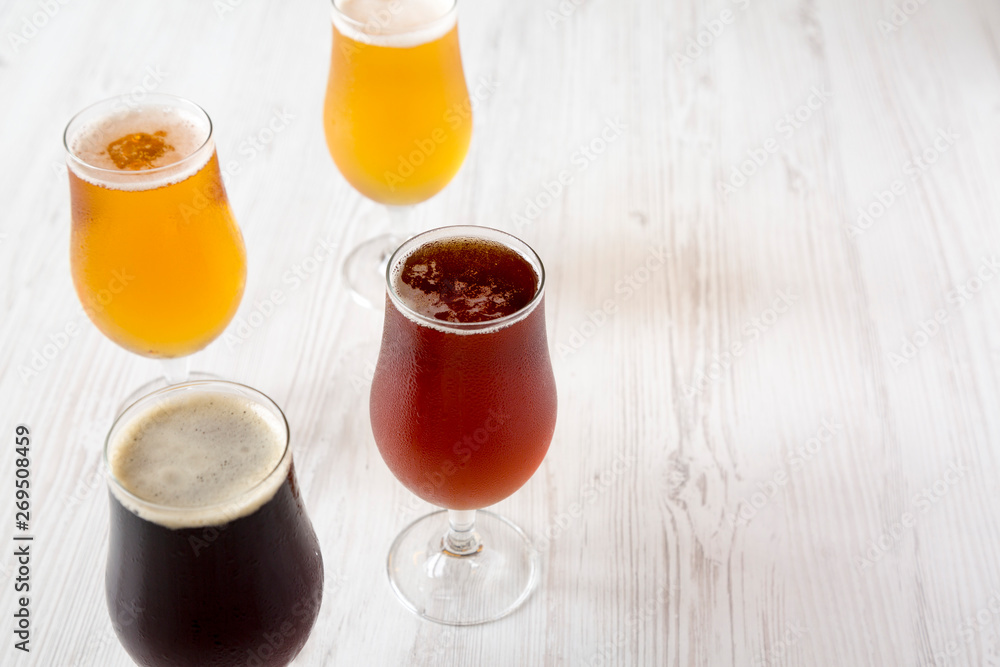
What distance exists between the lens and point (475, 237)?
976 millimetres

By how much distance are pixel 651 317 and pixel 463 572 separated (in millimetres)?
482

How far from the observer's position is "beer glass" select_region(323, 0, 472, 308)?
132 cm

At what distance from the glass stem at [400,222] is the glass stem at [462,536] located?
1.75 feet

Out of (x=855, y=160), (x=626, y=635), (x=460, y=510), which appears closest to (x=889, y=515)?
(x=626, y=635)

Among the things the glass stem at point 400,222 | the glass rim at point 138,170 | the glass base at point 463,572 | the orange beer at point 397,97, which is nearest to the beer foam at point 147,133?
the glass rim at point 138,170

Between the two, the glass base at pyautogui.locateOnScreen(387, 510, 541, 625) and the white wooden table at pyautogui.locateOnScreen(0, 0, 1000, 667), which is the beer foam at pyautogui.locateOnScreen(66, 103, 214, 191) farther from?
the glass base at pyautogui.locateOnScreen(387, 510, 541, 625)

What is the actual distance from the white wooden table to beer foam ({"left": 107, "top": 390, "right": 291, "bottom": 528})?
0.29 meters

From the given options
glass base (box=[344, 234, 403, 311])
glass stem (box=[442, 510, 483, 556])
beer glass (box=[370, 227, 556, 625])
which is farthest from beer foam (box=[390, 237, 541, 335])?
glass base (box=[344, 234, 403, 311])

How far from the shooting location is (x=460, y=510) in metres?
1.03

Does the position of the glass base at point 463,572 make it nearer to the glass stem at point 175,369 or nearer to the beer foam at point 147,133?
the glass stem at point 175,369

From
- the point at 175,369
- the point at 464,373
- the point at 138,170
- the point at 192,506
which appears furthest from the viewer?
the point at 175,369

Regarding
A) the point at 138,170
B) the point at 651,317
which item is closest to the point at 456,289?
the point at 138,170

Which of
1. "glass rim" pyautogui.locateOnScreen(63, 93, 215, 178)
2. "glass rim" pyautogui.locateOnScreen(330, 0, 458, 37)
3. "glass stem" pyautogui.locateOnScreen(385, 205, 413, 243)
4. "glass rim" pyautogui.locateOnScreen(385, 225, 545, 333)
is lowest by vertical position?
"glass stem" pyautogui.locateOnScreen(385, 205, 413, 243)

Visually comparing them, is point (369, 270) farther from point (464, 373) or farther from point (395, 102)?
point (464, 373)
